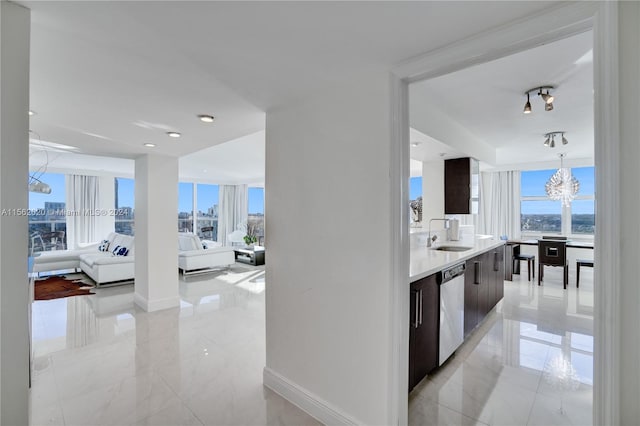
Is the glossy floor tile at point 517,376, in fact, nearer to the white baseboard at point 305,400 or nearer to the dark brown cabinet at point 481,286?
the dark brown cabinet at point 481,286

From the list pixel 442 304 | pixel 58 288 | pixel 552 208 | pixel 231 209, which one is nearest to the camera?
pixel 442 304

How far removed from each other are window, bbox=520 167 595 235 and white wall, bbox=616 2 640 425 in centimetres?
689

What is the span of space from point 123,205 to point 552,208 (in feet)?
36.5

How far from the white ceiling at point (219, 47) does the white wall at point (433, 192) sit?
2.84 m

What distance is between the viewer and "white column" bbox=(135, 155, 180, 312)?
13.4 ft

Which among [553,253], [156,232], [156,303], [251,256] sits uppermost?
[156,232]

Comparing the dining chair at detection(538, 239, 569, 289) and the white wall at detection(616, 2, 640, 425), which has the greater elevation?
the white wall at detection(616, 2, 640, 425)

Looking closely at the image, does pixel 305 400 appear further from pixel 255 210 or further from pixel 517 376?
pixel 255 210

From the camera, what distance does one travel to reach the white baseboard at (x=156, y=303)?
4.07 meters

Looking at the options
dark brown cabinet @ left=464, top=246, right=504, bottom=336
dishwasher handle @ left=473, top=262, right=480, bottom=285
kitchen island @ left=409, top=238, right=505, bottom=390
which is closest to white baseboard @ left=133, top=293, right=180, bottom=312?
kitchen island @ left=409, top=238, right=505, bottom=390

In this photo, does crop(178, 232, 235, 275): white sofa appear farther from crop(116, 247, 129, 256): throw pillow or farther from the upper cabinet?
the upper cabinet

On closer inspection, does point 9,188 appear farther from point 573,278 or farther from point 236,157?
point 573,278

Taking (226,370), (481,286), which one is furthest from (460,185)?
(226,370)

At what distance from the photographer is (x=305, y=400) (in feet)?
6.72
